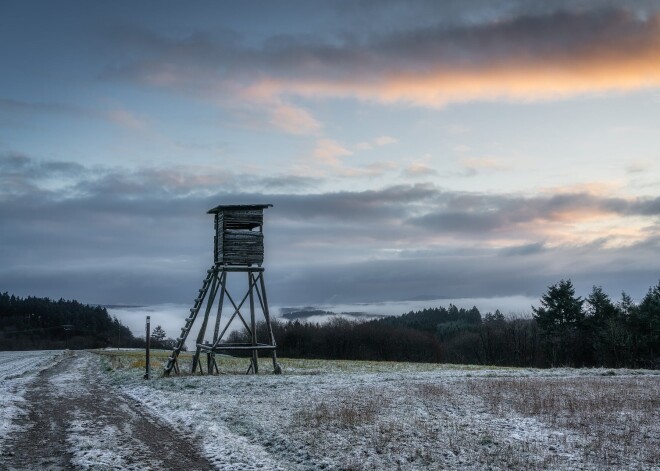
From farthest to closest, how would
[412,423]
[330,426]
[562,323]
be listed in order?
[562,323], [412,423], [330,426]

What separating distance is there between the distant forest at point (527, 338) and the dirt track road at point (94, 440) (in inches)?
2297

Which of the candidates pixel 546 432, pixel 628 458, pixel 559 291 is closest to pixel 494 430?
pixel 546 432

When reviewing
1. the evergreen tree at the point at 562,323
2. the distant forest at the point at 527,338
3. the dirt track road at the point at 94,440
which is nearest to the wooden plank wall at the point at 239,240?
the dirt track road at the point at 94,440

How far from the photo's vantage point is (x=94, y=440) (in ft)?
47.0

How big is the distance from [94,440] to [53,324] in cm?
14144

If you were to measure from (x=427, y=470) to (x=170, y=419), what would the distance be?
8450 mm

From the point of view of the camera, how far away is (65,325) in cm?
13150

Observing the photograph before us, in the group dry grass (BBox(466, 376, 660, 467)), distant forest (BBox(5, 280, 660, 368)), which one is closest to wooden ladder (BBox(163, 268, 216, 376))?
dry grass (BBox(466, 376, 660, 467))

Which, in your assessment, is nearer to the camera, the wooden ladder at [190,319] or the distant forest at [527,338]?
the wooden ladder at [190,319]

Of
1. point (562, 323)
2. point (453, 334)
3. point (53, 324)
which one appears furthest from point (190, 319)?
point (53, 324)

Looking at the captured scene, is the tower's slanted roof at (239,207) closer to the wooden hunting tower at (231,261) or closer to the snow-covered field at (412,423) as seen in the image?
the wooden hunting tower at (231,261)

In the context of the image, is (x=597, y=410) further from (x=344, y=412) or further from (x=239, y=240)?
(x=239, y=240)

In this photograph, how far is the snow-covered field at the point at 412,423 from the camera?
12852 mm

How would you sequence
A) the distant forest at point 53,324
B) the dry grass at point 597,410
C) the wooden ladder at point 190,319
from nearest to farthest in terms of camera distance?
the dry grass at point 597,410, the wooden ladder at point 190,319, the distant forest at point 53,324
